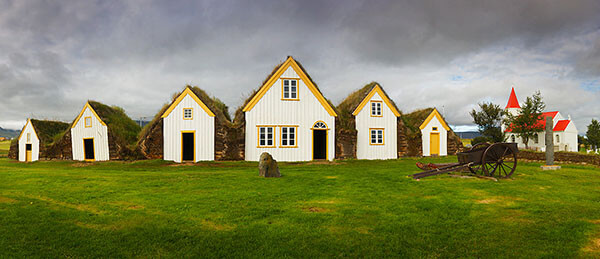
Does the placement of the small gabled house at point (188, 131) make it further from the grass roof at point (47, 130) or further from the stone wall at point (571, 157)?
the stone wall at point (571, 157)

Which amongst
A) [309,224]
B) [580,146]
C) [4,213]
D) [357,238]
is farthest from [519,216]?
[580,146]

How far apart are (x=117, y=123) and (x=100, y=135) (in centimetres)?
170

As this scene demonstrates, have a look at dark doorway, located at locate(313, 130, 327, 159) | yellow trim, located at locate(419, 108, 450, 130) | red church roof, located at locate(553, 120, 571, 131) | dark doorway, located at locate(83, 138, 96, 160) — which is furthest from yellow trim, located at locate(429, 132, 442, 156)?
red church roof, located at locate(553, 120, 571, 131)

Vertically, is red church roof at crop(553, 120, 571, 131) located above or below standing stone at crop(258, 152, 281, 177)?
above

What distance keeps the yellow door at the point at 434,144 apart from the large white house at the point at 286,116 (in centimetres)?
1209

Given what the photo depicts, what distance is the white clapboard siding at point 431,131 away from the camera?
3048cm

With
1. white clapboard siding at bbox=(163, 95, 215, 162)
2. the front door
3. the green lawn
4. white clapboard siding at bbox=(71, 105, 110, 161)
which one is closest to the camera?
the green lawn

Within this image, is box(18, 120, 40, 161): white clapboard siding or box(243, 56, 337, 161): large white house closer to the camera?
box(243, 56, 337, 161): large white house

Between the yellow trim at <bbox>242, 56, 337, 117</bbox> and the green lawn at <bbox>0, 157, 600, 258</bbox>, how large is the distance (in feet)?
42.7

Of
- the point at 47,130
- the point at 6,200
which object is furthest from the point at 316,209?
the point at 47,130

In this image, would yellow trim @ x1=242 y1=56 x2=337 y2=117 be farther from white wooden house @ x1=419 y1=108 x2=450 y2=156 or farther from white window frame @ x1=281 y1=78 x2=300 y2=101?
white wooden house @ x1=419 y1=108 x2=450 y2=156

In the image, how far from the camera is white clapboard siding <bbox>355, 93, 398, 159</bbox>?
27.2 meters

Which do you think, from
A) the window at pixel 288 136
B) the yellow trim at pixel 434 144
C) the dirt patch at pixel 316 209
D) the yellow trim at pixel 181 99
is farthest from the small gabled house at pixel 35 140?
the yellow trim at pixel 434 144

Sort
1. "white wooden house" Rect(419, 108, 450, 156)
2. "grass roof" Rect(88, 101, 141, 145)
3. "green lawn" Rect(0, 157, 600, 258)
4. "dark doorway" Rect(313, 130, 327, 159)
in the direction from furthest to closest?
"white wooden house" Rect(419, 108, 450, 156) < "grass roof" Rect(88, 101, 141, 145) < "dark doorway" Rect(313, 130, 327, 159) < "green lawn" Rect(0, 157, 600, 258)
